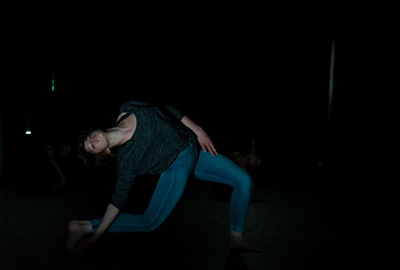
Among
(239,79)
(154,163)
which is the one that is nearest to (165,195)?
(154,163)

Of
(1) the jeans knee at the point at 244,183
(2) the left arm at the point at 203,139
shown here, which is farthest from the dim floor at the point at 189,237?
(2) the left arm at the point at 203,139

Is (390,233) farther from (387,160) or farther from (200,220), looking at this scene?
(387,160)

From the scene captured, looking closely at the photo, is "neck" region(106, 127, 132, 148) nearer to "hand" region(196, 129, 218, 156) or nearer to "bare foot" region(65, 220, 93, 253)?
"hand" region(196, 129, 218, 156)

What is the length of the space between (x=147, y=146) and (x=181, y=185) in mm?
416

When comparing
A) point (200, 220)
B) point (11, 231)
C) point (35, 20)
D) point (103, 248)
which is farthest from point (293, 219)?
point (35, 20)

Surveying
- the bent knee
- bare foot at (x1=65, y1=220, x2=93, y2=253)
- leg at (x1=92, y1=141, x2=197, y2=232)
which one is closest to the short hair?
leg at (x1=92, y1=141, x2=197, y2=232)

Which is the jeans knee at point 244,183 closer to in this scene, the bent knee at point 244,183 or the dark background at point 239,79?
the bent knee at point 244,183

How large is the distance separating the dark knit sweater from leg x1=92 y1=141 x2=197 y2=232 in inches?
2.4

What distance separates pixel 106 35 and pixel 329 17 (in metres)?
6.28

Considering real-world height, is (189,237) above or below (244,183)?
below

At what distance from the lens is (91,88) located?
16406mm

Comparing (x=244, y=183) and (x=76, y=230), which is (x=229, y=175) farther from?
(x=76, y=230)

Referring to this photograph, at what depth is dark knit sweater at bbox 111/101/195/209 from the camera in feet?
11.5

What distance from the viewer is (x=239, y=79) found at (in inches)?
630
